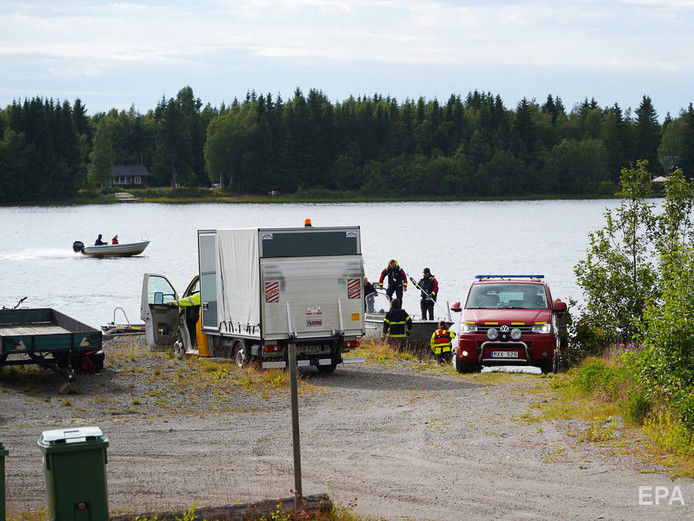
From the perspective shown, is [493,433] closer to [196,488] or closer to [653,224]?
[196,488]

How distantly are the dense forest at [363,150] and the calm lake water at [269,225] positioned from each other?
4.37 m

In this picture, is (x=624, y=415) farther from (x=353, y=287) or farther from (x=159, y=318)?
(x=159, y=318)

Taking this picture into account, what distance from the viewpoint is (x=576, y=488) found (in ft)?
30.8

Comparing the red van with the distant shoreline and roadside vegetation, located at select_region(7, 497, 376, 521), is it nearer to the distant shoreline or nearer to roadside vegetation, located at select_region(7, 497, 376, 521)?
roadside vegetation, located at select_region(7, 497, 376, 521)

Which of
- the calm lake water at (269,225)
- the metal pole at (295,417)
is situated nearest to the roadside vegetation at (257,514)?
the metal pole at (295,417)

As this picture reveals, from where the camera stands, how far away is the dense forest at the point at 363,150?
150 meters

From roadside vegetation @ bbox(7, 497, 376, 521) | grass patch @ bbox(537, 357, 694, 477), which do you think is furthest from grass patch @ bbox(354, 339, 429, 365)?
→ roadside vegetation @ bbox(7, 497, 376, 521)

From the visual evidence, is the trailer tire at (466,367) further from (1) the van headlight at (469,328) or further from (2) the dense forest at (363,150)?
(2) the dense forest at (363,150)

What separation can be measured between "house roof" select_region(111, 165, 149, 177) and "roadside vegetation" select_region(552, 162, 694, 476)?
513 ft

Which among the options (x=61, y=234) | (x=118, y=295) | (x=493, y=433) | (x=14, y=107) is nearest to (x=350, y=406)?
(x=493, y=433)

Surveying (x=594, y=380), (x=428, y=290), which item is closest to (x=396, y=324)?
(x=428, y=290)

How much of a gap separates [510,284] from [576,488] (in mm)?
10361

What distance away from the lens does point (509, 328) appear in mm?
18234

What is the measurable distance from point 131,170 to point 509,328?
6351 inches
